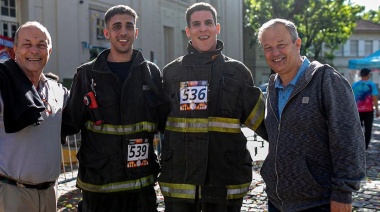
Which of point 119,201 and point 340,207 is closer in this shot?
point 340,207

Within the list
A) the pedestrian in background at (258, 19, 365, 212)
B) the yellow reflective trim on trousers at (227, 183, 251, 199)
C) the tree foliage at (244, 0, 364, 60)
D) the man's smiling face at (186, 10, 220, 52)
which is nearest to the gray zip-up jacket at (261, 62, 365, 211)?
the pedestrian in background at (258, 19, 365, 212)

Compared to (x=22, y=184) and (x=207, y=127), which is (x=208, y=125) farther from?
(x=22, y=184)

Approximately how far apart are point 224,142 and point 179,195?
0.56m

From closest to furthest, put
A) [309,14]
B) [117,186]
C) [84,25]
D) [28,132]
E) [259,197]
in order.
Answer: [28,132] < [117,186] < [259,197] < [84,25] < [309,14]

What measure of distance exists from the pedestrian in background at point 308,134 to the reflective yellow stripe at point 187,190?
1.54 feet

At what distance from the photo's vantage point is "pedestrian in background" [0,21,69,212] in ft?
11.0

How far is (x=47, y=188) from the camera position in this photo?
360cm

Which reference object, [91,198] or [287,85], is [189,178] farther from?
[287,85]

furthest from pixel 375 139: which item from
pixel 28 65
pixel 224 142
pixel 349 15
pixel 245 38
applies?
pixel 245 38

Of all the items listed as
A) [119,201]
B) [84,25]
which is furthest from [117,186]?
[84,25]

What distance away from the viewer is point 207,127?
11.9 ft

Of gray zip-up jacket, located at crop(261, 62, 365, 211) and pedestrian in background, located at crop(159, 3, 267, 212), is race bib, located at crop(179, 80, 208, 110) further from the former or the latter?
gray zip-up jacket, located at crop(261, 62, 365, 211)

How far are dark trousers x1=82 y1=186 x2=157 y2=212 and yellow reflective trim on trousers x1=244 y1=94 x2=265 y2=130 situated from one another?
40.5 inches

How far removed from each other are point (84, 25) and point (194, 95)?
13.0 m
